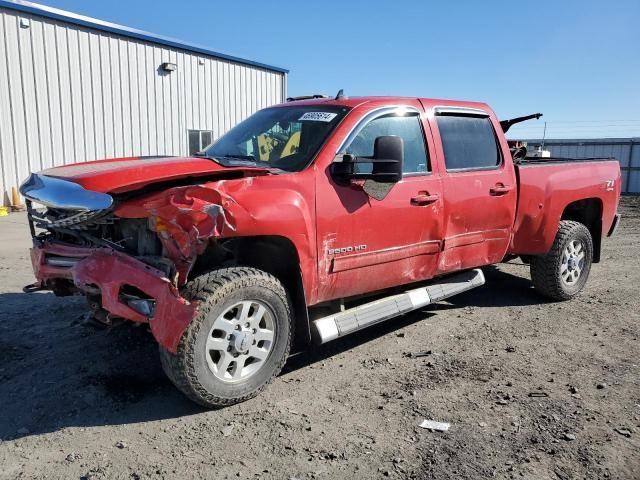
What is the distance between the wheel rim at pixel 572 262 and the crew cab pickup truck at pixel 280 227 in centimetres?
80

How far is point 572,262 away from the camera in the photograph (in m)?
5.97

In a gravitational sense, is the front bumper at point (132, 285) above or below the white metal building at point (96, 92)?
below

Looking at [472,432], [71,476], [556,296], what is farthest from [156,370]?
[556,296]

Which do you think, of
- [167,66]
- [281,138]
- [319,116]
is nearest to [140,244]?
[281,138]

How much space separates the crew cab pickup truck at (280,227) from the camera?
313 cm

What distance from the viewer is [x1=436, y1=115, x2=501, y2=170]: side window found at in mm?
4734

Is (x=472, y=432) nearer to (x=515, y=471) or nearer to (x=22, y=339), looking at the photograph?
(x=515, y=471)

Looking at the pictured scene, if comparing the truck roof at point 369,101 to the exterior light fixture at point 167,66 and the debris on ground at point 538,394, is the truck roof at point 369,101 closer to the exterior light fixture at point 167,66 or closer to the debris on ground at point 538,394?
the debris on ground at point 538,394

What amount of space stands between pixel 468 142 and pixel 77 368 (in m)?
3.78

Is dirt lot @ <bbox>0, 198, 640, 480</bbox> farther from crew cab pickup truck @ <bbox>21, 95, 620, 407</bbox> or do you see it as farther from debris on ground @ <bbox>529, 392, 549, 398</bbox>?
crew cab pickup truck @ <bbox>21, 95, 620, 407</bbox>

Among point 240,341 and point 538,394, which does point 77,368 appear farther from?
point 538,394

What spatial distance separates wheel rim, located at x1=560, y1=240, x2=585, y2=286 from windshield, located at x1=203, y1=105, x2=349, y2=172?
3.25 m

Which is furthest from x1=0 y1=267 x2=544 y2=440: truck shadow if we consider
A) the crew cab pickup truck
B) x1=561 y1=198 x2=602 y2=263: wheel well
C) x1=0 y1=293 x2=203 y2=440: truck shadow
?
x1=561 y1=198 x2=602 y2=263: wheel well

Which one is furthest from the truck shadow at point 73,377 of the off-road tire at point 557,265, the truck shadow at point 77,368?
the off-road tire at point 557,265
